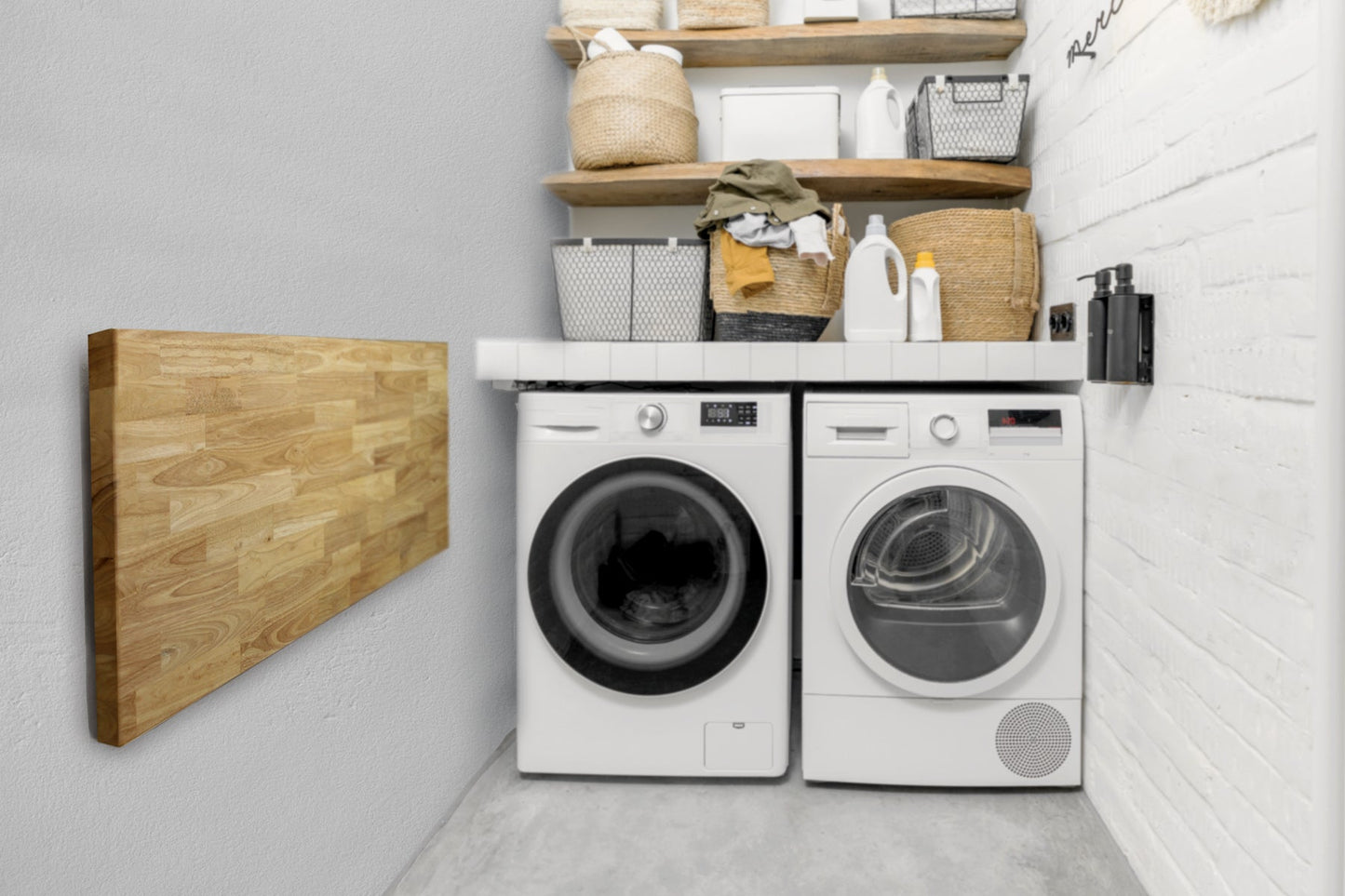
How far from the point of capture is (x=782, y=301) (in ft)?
6.23

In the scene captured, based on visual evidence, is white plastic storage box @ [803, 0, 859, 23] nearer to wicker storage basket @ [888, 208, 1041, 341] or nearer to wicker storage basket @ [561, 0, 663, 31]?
wicker storage basket @ [561, 0, 663, 31]

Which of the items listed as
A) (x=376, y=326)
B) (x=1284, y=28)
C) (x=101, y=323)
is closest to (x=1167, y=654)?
(x=1284, y=28)

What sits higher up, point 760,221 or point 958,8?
point 958,8

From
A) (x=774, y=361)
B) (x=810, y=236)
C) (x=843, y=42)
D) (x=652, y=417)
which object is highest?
(x=843, y=42)

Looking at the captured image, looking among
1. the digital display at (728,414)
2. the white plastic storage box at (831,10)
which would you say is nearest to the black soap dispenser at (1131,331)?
the digital display at (728,414)

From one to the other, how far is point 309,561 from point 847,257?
148 cm

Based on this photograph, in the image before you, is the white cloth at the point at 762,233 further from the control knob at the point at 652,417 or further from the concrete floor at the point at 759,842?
the concrete floor at the point at 759,842

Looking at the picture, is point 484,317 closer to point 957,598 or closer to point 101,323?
point 101,323

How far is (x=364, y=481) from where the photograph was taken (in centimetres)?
134

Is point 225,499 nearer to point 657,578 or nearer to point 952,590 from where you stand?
point 657,578

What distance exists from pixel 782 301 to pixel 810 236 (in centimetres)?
16

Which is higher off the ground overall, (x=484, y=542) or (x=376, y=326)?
(x=376, y=326)

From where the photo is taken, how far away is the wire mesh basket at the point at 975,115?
2029 millimetres

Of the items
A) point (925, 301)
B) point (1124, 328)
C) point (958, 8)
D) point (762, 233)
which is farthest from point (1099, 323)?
point (958, 8)
